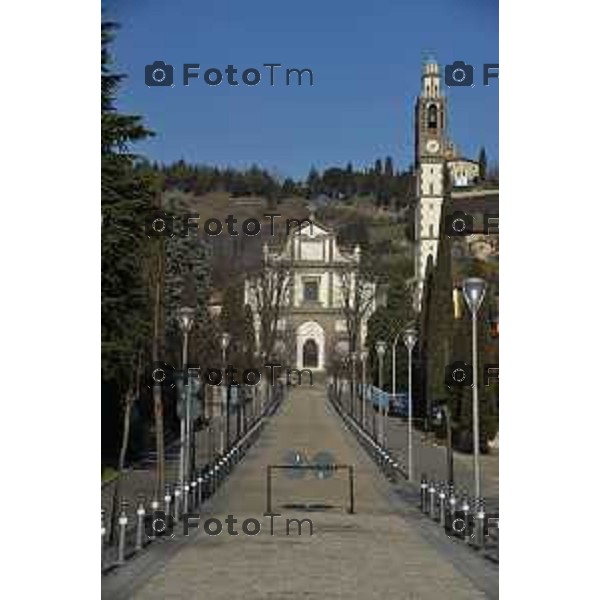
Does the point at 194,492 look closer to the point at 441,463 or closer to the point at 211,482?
the point at 211,482

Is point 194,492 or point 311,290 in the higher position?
point 311,290

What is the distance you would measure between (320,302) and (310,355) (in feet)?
40.0

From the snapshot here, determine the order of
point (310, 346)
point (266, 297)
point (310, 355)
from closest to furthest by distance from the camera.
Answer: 1. point (266, 297)
2. point (310, 346)
3. point (310, 355)

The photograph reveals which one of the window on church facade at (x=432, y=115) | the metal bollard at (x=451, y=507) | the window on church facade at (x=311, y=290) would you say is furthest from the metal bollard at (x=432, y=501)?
the window on church facade at (x=311, y=290)

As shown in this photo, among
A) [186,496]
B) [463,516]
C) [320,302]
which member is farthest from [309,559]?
[320,302]

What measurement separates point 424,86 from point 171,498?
→ 977cm

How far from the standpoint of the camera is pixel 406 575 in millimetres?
9188

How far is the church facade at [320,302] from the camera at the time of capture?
133ft

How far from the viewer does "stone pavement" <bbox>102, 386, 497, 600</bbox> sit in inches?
315

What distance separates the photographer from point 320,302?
184 feet

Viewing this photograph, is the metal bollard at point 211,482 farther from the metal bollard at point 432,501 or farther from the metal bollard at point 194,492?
the metal bollard at point 432,501

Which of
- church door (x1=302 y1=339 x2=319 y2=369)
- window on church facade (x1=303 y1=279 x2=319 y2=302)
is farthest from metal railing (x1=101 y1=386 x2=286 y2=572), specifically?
church door (x1=302 y1=339 x2=319 y2=369)
